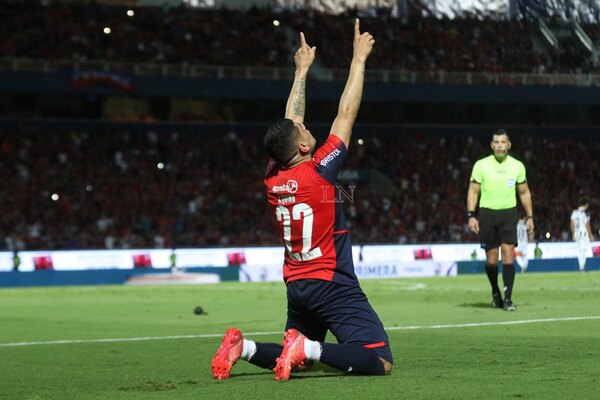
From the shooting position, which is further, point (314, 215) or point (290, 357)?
point (314, 215)

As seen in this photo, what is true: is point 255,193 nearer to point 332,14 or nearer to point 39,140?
point 39,140

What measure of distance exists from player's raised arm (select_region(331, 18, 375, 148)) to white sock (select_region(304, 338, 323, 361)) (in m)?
1.38

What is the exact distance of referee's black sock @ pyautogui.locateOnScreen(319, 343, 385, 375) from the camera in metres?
8.09

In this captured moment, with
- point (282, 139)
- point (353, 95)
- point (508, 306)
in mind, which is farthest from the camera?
point (508, 306)

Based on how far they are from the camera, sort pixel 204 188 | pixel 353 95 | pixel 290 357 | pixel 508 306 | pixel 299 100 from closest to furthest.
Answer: pixel 290 357 → pixel 353 95 → pixel 299 100 → pixel 508 306 → pixel 204 188

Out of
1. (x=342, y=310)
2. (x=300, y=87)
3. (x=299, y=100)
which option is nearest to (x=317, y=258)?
(x=342, y=310)

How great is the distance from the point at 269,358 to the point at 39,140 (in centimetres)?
3706

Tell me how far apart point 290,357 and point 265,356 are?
524mm

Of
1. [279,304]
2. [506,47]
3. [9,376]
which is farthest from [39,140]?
[9,376]

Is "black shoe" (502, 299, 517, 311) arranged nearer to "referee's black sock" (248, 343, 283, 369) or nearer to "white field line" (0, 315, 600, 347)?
"white field line" (0, 315, 600, 347)

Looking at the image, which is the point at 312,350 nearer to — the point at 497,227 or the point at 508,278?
the point at 508,278

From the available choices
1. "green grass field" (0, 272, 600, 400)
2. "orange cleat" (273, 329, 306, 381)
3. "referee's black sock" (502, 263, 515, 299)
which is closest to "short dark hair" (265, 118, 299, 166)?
"orange cleat" (273, 329, 306, 381)

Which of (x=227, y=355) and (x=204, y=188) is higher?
(x=204, y=188)

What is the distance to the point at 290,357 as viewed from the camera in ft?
26.2
